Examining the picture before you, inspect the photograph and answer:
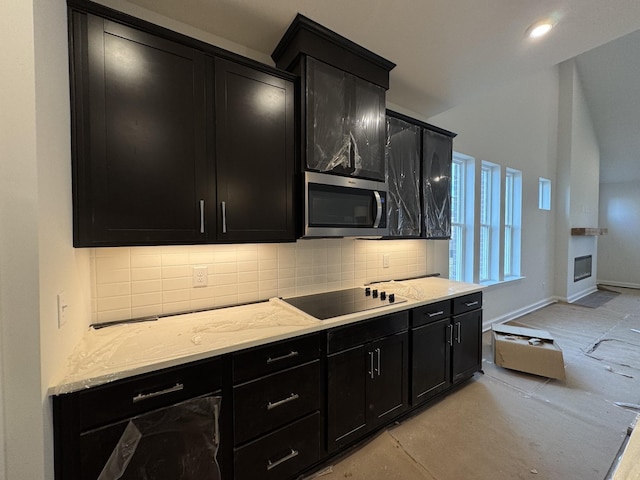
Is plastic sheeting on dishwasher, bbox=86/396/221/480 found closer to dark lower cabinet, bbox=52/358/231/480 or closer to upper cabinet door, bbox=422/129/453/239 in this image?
dark lower cabinet, bbox=52/358/231/480

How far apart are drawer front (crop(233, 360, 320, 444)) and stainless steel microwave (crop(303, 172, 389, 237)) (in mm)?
827

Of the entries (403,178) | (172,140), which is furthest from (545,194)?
(172,140)

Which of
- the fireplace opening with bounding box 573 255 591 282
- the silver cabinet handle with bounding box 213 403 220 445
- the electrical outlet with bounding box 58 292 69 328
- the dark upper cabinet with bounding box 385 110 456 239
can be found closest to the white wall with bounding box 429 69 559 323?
the dark upper cabinet with bounding box 385 110 456 239

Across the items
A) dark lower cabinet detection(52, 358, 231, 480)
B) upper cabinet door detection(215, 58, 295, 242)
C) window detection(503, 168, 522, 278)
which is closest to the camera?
dark lower cabinet detection(52, 358, 231, 480)

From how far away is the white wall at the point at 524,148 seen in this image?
11.8 feet

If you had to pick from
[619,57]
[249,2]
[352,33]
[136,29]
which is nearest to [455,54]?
[352,33]

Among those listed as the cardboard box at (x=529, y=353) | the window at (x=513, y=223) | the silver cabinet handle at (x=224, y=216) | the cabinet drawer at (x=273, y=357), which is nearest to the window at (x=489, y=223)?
the window at (x=513, y=223)

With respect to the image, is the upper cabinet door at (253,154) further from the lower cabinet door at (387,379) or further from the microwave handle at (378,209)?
the lower cabinet door at (387,379)

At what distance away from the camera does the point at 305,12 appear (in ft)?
5.12

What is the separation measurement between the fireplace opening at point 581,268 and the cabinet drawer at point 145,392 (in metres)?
7.53

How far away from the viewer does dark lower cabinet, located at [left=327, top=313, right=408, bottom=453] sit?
5.23 ft

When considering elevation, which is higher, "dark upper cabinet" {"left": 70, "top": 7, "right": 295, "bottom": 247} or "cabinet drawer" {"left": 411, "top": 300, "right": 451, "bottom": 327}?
"dark upper cabinet" {"left": 70, "top": 7, "right": 295, "bottom": 247}

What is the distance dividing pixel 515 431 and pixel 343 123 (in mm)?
2576

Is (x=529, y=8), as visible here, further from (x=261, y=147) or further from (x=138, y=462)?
(x=138, y=462)
